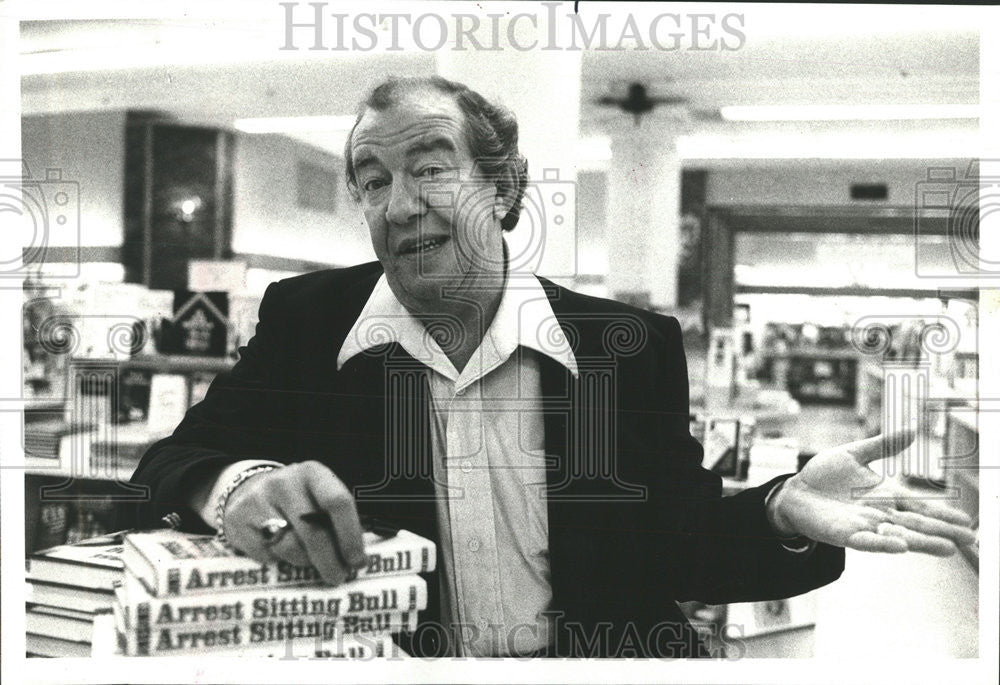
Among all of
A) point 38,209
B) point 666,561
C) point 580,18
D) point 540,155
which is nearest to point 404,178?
point 540,155

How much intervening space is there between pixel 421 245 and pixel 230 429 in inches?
21.1

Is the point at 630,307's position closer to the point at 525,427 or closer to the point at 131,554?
the point at 525,427


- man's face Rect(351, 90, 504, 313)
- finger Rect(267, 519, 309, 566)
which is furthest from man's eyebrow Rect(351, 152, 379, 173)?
finger Rect(267, 519, 309, 566)

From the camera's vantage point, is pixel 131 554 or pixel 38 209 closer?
pixel 131 554

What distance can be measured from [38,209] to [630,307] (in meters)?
1.26

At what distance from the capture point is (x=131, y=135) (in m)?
1.72

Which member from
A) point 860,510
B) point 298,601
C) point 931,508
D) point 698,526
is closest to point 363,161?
point 298,601

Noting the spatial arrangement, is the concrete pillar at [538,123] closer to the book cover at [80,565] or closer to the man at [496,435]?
the man at [496,435]

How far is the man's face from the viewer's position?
1.58 meters

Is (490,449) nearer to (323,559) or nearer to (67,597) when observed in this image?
(323,559)

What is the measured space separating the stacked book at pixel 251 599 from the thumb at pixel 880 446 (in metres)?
0.88

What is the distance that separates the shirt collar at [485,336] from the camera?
1651mm

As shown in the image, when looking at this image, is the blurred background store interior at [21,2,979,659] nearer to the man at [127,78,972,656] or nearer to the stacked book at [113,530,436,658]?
the man at [127,78,972,656]

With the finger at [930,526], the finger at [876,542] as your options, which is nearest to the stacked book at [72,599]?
the finger at [876,542]
